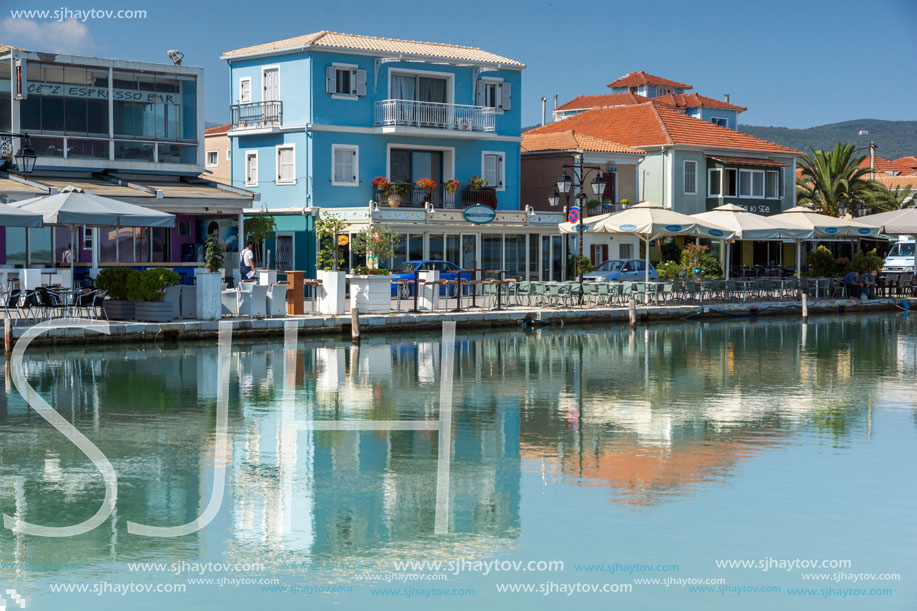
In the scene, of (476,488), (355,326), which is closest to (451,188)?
(355,326)

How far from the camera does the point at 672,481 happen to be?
13.6 meters

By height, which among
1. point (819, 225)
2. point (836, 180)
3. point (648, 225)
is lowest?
point (648, 225)

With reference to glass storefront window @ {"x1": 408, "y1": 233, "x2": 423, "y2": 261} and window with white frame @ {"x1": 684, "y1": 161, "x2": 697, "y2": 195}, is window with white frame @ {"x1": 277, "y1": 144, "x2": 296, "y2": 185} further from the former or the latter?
window with white frame @ {"x1": 684, "y1": 161, "x2": 697, "y2": 195}

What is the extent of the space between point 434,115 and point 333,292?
55.5 ft

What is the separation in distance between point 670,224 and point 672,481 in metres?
24.6

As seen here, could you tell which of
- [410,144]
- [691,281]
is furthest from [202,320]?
[410,144]

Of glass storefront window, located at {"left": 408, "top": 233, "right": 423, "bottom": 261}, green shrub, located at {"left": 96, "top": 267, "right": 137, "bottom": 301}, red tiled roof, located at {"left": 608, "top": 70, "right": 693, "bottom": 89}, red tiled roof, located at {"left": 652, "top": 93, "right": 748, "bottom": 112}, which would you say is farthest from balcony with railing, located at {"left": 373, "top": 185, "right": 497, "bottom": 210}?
red tiled roof, located at {"left": 608, "top": 70, "right": 693, "bottom": 89}

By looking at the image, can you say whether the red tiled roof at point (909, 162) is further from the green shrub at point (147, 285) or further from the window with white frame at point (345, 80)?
the green shrub at point (147, 285)

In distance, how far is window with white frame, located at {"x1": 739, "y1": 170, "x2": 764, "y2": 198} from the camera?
57.3 metres

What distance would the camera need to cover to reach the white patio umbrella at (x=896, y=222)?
44250 millimetres

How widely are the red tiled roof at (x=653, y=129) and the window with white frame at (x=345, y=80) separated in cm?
1555

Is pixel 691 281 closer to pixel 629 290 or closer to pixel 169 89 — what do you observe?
pixel 629 290

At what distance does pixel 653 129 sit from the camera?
56656 mm

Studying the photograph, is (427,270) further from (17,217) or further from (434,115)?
(17,217)
